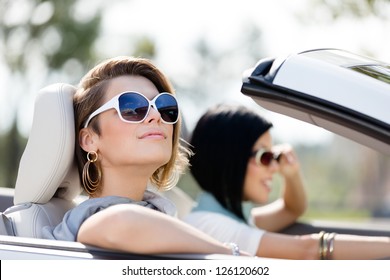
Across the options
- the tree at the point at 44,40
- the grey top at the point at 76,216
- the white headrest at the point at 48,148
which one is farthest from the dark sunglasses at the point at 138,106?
the tree at the point at 44,40

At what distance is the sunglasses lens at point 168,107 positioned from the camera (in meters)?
2.62

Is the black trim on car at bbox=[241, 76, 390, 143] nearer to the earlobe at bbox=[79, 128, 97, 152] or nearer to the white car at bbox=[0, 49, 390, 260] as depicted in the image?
the white car at bbox=[0, 49, 390, 260]

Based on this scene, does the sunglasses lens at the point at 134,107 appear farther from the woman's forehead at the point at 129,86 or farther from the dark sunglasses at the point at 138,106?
the woman's forehead at the point at 129,86

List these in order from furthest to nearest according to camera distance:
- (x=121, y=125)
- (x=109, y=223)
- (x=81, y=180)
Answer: (x=81, y=180), (x=121, y=125), (x=109, y=223)

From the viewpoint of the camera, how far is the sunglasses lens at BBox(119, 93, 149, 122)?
101 inches

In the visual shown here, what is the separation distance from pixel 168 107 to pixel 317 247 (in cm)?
93

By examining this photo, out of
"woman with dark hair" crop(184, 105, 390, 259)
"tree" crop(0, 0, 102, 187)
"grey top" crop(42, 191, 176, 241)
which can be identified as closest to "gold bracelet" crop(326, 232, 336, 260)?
"woman with dark hair" crop(184, 105, 390, 259)

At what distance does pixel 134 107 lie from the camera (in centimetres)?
256

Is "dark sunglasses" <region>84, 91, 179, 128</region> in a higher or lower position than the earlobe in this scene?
higher

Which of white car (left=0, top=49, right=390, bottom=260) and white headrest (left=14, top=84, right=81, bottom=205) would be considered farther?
white headrest (left=14, top=84, right=81, bottom=205)

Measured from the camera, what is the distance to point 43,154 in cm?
261
